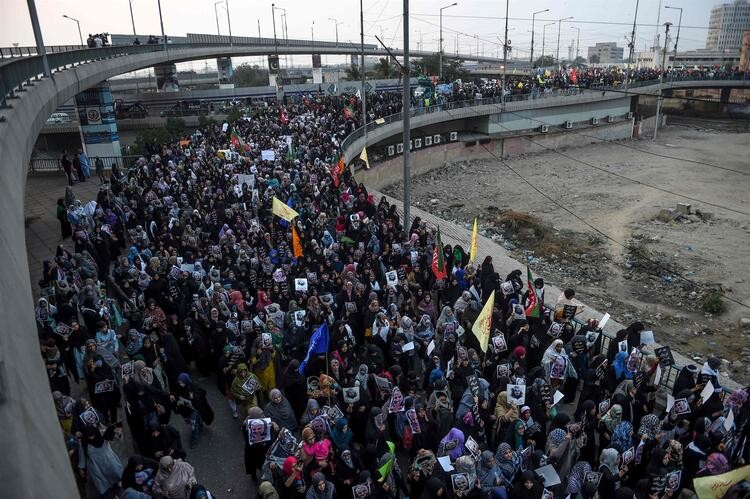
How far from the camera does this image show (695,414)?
7.21m

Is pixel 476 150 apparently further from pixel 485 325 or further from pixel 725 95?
pixel 725 95

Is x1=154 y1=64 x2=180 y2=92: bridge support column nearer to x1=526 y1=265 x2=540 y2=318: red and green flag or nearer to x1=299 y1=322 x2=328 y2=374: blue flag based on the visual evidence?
x1=526 y1=265 x2=540 y2=318: red and green flag

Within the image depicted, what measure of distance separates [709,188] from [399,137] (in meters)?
19.3

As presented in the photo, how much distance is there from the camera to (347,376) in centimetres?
811

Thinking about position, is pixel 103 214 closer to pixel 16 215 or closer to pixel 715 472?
pixel 16 215

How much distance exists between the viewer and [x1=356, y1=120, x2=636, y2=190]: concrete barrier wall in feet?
110

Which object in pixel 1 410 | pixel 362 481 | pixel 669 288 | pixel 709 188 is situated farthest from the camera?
pixel 709 188

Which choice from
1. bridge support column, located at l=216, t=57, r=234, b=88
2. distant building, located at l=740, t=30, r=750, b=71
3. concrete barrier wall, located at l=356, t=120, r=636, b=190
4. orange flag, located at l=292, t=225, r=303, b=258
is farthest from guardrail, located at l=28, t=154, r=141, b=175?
distant building, located at l=740, t=30, r=750, b=71

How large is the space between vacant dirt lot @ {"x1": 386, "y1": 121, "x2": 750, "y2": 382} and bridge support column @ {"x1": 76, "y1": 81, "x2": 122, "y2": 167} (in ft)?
50.2

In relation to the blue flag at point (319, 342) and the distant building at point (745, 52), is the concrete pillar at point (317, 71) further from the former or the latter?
the distant building at point (745, 52)

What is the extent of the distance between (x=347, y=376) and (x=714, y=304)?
45.5ft

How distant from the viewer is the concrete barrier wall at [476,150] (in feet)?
110

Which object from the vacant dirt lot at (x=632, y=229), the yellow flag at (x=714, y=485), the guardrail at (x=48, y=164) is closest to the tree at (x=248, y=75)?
the vacant dirt lot at (x=632, y=229)

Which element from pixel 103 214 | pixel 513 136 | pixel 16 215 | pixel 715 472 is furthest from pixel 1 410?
pixel 513 136
